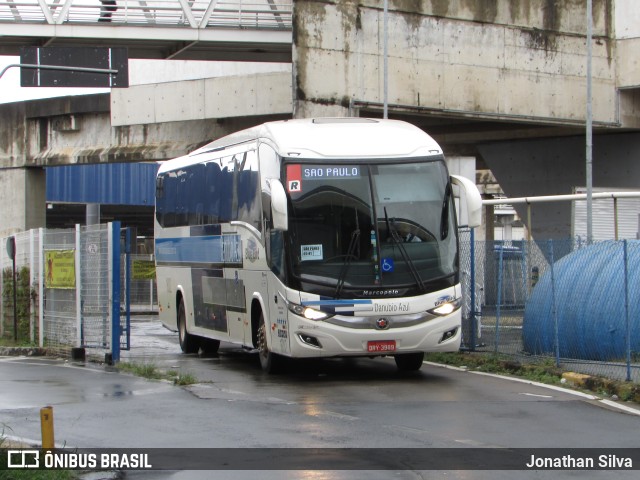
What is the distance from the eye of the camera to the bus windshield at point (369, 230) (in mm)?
15320

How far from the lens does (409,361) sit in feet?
55.7

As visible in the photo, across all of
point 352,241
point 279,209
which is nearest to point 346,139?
point 352,241

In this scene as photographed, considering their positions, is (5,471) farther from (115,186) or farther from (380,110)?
(115,186)

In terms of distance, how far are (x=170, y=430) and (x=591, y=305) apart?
28.5ft

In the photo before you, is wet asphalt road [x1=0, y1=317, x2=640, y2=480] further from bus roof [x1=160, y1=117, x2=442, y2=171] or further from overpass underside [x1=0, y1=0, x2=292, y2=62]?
A: overpass underside [x1=0, y1=0, x2=292, y2=62]

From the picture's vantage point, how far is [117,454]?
31.2ft

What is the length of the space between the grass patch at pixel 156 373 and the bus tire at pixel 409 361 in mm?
3097

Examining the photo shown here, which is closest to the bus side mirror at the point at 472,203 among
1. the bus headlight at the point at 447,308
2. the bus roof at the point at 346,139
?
Answer: the bus roof at the point at 346,139

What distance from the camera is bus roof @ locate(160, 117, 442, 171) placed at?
15.8m

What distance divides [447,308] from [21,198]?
28.2 meters

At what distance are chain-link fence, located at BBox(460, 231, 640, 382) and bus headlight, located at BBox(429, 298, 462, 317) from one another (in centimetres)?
174

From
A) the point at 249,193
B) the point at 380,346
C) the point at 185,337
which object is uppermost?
the point at 249,193

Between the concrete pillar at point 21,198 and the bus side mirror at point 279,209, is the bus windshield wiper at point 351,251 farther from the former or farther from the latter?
the concrete pillar at point 21,198

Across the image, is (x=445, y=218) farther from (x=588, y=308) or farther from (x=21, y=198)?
(x=21, y=198)
